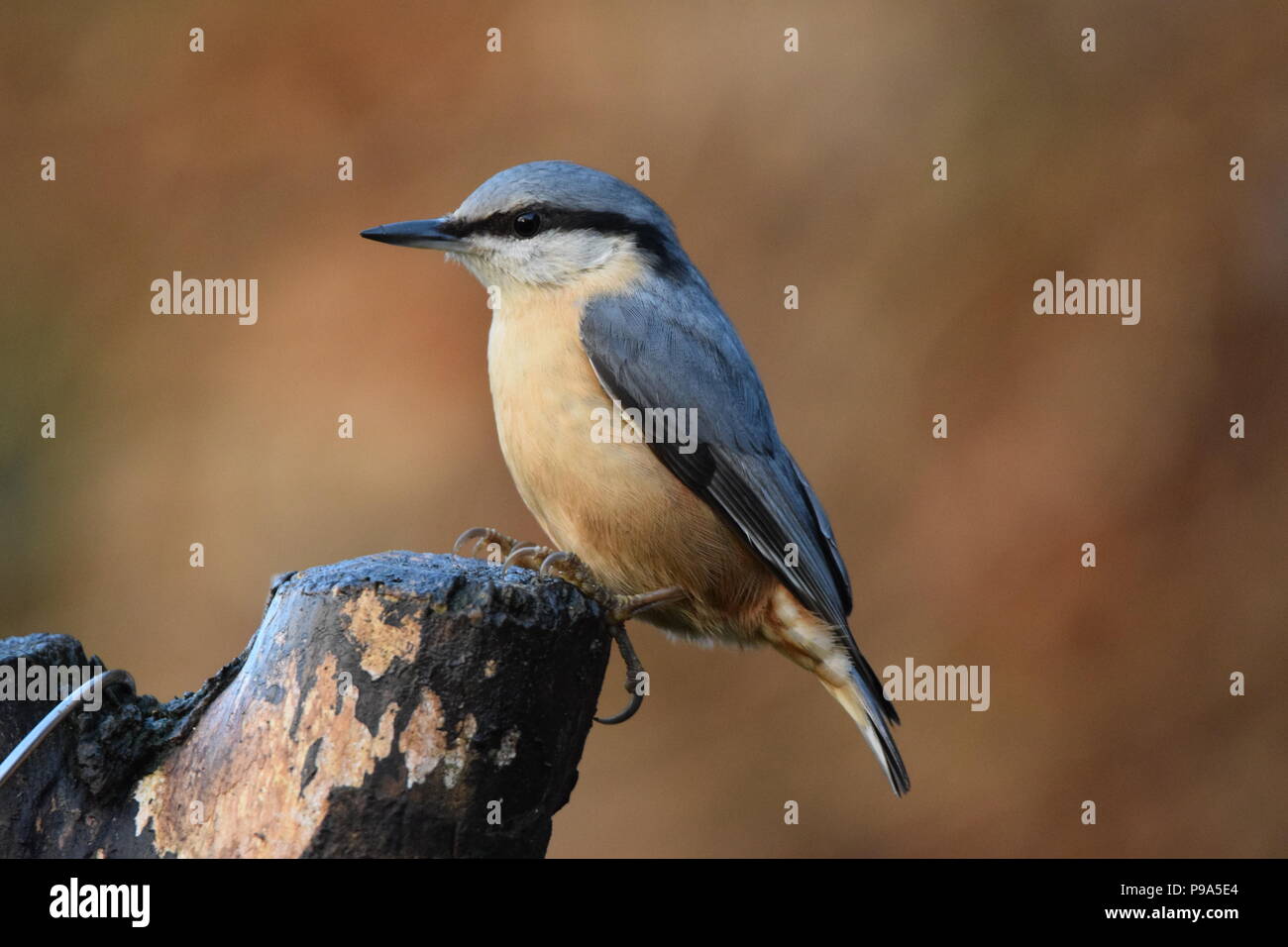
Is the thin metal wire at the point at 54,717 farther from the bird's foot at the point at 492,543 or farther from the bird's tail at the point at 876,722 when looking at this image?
the bird's tail at the point at 876,722

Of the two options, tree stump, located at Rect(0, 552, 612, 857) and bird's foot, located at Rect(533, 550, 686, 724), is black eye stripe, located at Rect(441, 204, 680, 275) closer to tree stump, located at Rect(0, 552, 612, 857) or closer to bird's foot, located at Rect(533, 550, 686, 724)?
bird's foot, located at Rect(533, 550, 686, 724)

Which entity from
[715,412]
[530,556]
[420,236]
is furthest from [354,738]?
[420,236]

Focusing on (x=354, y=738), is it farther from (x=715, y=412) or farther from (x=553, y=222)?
(x=553, y=222)

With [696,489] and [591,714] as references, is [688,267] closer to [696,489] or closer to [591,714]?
[696,489]

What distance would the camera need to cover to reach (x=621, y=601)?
2934mm

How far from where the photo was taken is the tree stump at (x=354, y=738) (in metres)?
1.80

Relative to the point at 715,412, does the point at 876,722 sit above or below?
below

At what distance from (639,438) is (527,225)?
25.7 inches

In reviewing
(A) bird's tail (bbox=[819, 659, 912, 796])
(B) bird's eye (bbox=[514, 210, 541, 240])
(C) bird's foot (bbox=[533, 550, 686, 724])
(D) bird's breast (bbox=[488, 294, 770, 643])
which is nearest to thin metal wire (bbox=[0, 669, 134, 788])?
(C) bird's foot (bbox=[533, 550, 686, 724])

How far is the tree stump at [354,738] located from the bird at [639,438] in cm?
91

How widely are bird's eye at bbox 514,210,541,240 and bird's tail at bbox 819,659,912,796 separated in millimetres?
1371

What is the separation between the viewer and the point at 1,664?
195cm
